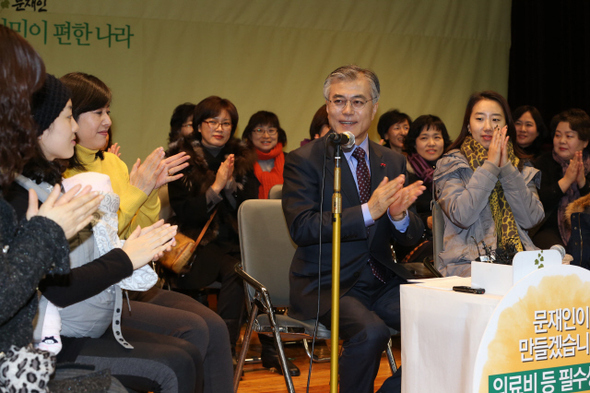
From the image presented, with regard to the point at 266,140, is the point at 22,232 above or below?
below

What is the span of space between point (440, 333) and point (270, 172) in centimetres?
306

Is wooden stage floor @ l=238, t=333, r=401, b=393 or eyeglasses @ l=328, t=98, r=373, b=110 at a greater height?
eyeglasses @ l=328, t=98, r=373, b=110

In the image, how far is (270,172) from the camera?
16.2 feet

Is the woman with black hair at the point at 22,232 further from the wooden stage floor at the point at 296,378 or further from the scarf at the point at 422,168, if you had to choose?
the scarf at the point at 422,168

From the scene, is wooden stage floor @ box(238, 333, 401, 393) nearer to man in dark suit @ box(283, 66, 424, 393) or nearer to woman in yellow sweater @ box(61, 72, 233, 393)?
man in dark suit @ box(283, 66, 424, 393)

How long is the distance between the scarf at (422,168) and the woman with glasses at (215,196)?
1215 millimetres

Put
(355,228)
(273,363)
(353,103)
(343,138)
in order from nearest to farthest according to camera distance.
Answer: (343,138) < (355,228) < (353,103) < (273,363)

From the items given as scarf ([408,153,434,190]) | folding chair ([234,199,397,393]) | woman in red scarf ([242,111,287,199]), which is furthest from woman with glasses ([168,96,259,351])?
scarf ([408,153,434,190])

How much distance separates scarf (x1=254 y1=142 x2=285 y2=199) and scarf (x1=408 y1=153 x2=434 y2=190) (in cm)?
97

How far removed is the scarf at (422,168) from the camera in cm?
460

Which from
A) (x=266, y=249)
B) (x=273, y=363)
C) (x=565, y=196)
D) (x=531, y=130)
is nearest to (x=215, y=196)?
(x=266, y=249)

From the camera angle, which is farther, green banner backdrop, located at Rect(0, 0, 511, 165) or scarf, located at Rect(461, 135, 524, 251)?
green banner backdrop, located at Rect(0, 0, 511, 165)

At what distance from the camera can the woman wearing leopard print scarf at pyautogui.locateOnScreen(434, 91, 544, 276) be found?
3016mm

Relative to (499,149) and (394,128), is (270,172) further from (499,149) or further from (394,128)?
(499,149)
